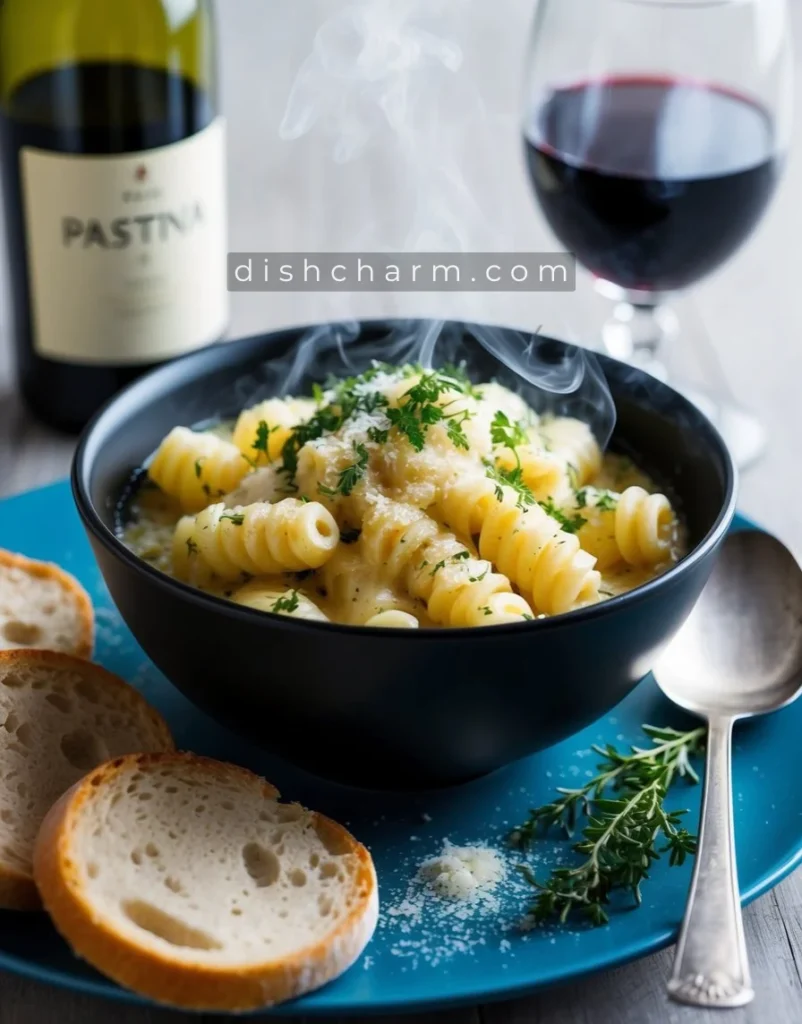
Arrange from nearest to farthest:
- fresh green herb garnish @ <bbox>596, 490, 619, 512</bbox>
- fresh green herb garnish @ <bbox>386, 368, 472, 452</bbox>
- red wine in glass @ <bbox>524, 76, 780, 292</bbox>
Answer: fresh green herb garnish @ <bbox>386, 368, 472, 452</bbox> < fresh green herb garnish @ <bbox>596, 490, 619, 512</bbox> < red wine in glass @ <bbox>524, 76, 780, 292</bbox>

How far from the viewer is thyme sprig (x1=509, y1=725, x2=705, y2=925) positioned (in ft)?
6.13

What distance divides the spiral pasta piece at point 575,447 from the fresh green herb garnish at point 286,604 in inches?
21.2

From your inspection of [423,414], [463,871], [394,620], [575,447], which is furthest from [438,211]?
[463,871]

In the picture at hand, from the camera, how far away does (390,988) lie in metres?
1.72

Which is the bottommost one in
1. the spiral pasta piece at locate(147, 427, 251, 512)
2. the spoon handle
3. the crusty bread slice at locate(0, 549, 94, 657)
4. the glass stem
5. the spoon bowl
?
the glass stem

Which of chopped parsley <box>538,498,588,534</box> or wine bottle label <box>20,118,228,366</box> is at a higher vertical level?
chopped parsley <box>538,498,588,534</box>

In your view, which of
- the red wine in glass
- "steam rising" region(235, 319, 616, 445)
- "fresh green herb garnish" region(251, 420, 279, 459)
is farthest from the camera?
the red wine in glass

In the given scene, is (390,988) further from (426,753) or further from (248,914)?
(426,753)

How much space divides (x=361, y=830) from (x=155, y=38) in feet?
7.03

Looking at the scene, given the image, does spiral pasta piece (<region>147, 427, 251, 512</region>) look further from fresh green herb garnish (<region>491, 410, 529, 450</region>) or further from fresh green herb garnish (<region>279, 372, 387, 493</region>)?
fresh green herb garnish (<region>491, 410, 529, 450</region>)

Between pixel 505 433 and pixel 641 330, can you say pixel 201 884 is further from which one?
pixel 641 330

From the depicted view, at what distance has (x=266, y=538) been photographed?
6.56 ft

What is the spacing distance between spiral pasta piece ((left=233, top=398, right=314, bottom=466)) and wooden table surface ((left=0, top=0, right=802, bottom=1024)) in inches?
40.1

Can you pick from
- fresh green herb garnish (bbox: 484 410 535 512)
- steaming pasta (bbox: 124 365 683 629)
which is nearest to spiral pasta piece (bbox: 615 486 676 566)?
steaming pasta (bbox: 124 365 683 629)
